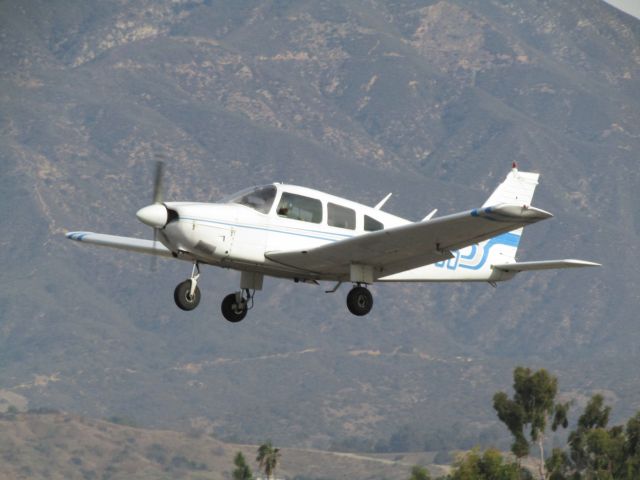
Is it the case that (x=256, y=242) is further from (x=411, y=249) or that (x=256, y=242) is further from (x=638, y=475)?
(x=638, y=475)

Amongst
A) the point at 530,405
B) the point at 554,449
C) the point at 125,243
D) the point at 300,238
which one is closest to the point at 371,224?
the point at 300,238

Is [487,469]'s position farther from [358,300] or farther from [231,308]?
[231,308]

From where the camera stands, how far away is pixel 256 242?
32844mm

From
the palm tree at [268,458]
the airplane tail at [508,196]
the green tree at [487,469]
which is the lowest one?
the airplane tail at [508,196]

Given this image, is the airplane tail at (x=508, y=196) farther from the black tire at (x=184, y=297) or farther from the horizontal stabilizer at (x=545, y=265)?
the black tire at (x=184, y=297)

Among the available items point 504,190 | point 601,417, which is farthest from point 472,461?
point 504,190

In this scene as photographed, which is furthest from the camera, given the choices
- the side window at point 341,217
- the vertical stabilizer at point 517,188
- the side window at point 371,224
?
the vertical stabilizer at point 517,188

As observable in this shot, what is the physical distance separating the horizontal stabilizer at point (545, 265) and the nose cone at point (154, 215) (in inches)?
326

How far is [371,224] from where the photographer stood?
34500 millimetres

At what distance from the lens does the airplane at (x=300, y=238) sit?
32.0 meters

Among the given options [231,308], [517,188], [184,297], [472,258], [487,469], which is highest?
[487,469]

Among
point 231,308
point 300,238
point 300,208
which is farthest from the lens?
point 231,308

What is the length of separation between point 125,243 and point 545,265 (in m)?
9.85

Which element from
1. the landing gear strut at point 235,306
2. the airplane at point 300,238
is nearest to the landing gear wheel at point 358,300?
the airplane at point 300,238
